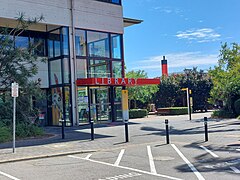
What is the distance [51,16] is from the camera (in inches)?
957

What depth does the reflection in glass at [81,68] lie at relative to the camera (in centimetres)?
2539

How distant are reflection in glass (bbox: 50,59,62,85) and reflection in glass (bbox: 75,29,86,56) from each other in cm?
167

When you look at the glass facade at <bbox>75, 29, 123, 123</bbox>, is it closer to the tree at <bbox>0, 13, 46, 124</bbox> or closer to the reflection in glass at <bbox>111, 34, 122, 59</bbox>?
the reflection in glass at <bbox>111, 34, 122, 59</bbox>

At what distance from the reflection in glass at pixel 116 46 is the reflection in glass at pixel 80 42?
2731 mm

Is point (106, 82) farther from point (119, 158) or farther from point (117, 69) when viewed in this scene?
point (119, 158)

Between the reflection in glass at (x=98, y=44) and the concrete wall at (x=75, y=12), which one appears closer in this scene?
the concrete wall at (x=75, y=12)

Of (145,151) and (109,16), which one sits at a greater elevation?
(109,16)

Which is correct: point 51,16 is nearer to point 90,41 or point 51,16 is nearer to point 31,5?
point 31,5

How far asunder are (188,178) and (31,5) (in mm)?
19218

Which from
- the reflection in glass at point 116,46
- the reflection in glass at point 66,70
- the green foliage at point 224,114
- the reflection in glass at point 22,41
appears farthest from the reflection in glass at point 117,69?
the green foliage at point 224,114

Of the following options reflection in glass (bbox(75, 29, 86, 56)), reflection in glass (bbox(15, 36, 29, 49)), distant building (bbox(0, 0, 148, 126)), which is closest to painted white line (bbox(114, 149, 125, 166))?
distant building (bbox(0, 0, 148, 126))

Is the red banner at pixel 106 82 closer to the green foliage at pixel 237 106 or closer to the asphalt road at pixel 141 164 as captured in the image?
the green foliage at pixel 237 106

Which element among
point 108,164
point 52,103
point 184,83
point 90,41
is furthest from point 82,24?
point 184,83

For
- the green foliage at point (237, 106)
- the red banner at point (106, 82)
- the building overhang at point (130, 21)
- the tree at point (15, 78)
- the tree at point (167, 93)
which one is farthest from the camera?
the tree at point (167, 93)
